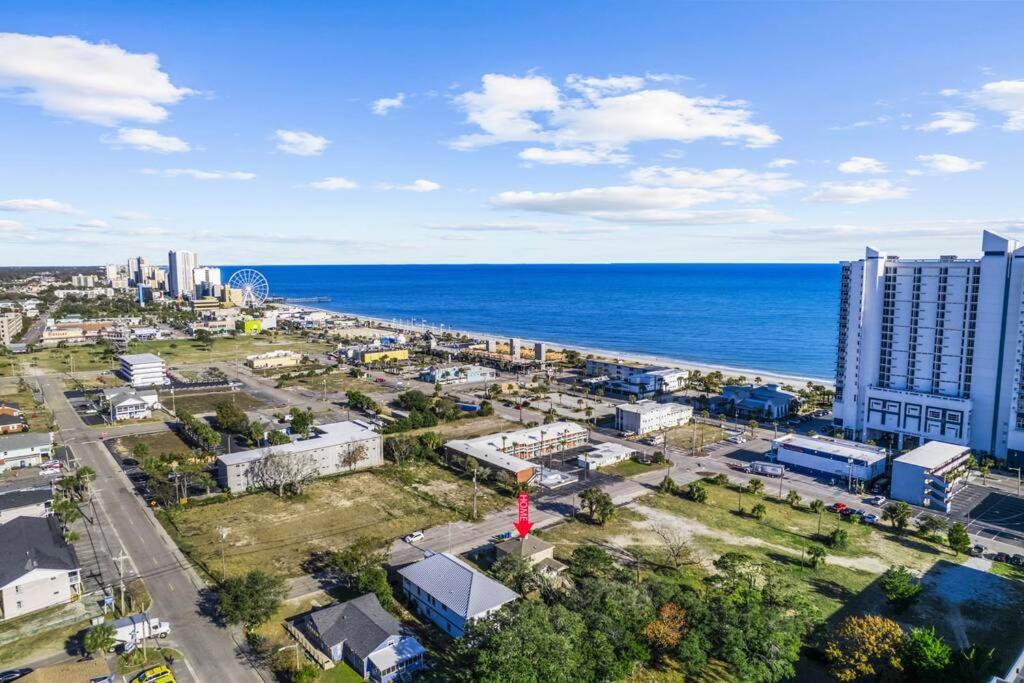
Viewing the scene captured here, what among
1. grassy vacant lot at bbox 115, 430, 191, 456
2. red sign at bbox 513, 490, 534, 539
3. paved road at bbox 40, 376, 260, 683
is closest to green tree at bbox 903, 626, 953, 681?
red sign at bbox 513, 490, 534, 539

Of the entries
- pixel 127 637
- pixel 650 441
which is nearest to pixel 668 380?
pixel 650 441

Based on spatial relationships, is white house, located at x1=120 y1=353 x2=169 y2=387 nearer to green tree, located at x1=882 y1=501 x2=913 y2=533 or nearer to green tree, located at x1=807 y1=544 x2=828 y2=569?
green tree, located at x1=807 y1=544 x2=828 y2=569

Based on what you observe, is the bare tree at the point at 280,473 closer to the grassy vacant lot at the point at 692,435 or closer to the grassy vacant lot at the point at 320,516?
the grassy vacant lot at the point at 320,516

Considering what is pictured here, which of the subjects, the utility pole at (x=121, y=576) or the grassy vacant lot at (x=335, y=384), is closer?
the utility pole at (x=121, y=576)

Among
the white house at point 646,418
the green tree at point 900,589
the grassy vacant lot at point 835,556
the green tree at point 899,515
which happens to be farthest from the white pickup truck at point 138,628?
the white house at point 646,418

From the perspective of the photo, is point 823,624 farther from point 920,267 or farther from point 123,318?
point 123,318

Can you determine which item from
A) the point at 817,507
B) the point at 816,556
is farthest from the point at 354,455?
the point at 817,507
